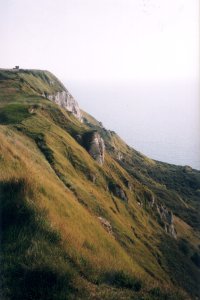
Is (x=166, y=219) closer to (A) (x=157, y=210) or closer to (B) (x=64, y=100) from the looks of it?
(A) (x=157, y=210)

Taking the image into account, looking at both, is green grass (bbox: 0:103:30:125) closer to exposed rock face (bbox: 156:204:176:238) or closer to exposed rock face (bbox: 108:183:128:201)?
exposed rock face (bbox: 108:183:128:201)

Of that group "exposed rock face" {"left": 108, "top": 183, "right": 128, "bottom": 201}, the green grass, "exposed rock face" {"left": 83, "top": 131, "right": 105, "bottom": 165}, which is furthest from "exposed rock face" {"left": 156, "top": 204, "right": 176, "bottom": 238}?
the green grass

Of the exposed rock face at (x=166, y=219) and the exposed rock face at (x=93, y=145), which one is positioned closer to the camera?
the exposed rock face at (x=93, y=145)

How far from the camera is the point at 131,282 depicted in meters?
12.3

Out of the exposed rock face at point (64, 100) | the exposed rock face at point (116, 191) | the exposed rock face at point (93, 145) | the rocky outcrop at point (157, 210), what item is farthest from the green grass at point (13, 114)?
the exposed rock face at point (64, 100)

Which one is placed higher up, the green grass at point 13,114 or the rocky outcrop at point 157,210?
the green grass at point 13,114

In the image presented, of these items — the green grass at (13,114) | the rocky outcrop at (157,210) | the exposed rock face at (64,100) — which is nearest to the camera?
the green grass at (13,114)

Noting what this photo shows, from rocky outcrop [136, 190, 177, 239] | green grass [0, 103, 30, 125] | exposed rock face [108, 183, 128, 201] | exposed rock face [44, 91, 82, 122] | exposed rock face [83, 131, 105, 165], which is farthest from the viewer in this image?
exposed rock face [44, 91, 82, 122]

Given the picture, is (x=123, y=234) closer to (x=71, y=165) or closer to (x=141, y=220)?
(x=71, y=165)

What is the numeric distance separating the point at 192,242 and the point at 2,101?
2631 inches

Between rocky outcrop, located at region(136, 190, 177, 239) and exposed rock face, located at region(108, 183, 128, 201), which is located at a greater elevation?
exposed rock face, located at region(108, 183, 128, 201)

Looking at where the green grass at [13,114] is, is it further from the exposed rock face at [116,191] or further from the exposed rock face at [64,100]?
the exposed rock face at [64,100]

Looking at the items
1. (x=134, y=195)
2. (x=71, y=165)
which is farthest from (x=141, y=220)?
(x=71, y=165)

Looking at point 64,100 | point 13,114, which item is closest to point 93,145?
point 13,114
